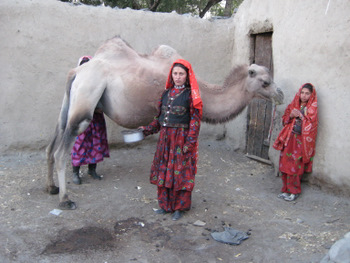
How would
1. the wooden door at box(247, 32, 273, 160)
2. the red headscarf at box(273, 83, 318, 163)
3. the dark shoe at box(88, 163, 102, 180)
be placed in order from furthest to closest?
the wooden door at box(247, 32, 273, 160), the dark shoe at box(88, 163, 102, 180), the red headscarf at box(273, 83, 318, 163)

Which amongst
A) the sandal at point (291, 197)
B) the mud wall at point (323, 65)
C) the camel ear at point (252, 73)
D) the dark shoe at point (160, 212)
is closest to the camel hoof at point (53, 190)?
the dark shoe at point (160, 212)

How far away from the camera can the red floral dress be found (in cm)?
367

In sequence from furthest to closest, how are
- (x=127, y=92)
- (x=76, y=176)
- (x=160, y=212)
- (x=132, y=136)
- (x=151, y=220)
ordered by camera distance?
(x=76, y=176), (x=127, y=92), (x=160, y=212), (x=151, y=220), (x=132, y=136)

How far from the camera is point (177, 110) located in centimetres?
370

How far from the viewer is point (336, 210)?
4.16 meters

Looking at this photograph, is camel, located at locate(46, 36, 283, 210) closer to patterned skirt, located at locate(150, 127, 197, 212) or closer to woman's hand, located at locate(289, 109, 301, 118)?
woman's hand, located at locate(289, 109, 301, 118)

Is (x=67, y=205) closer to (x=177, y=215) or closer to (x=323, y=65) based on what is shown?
(x=177, y=215)

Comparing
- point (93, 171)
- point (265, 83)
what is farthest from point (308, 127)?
point (93, 171)

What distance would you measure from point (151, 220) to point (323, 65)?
300 centimetres

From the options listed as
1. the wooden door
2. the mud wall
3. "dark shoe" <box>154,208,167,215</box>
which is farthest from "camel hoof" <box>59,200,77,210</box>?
the wooden door

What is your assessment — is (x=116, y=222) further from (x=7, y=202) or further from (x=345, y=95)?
(x=345, y=95)

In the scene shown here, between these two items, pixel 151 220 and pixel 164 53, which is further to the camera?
pixel 164 53

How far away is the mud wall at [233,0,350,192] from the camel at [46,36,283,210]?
677mm

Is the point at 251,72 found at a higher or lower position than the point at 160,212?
higher
